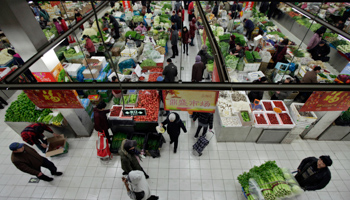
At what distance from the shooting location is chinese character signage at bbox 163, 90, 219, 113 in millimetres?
3115

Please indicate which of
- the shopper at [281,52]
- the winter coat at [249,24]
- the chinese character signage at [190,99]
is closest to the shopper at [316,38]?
the shopper at [281,52]

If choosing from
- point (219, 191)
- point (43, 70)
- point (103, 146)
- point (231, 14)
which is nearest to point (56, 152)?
point (103, 146)

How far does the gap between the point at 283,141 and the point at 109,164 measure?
5.79 metres

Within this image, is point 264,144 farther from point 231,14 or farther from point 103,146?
point 231,14

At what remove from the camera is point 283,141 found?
5.81m

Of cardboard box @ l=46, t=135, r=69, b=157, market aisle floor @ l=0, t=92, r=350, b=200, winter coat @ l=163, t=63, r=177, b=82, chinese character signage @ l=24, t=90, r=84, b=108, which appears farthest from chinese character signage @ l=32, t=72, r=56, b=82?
winter coat @ l=163, t=63, r=177, b=82

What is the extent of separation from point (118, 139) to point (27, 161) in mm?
2266

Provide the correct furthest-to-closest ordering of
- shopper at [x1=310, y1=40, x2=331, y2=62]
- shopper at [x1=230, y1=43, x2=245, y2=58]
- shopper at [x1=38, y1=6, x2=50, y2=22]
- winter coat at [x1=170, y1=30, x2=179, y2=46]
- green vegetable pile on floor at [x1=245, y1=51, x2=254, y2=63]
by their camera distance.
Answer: shopper at [x1=38, y1=6, x2=50, y2=22] < winter coat at [x1=170, y1=30, x2=179, y2=46] < shopper at [x1=310, y1=40, x2=331, y2=62] < shopper at [x1=230, y1=43, x2=245, y2=58] < green vegetable pile on floor at [x1=245, y1=51, x2=254, y2=63]

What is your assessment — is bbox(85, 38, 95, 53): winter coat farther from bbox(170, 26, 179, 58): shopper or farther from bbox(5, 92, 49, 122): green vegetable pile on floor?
bbox(170, 26, 179, 58): shopper

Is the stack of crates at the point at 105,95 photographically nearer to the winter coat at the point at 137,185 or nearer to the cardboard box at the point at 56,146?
the cardboard box at the point at 56,146

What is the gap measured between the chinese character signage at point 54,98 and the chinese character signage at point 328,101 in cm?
467

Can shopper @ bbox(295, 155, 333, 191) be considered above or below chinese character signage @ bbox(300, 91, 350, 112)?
below

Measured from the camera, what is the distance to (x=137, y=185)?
3553 millimetres

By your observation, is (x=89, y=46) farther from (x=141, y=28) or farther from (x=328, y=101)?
(x=328, y=101)
